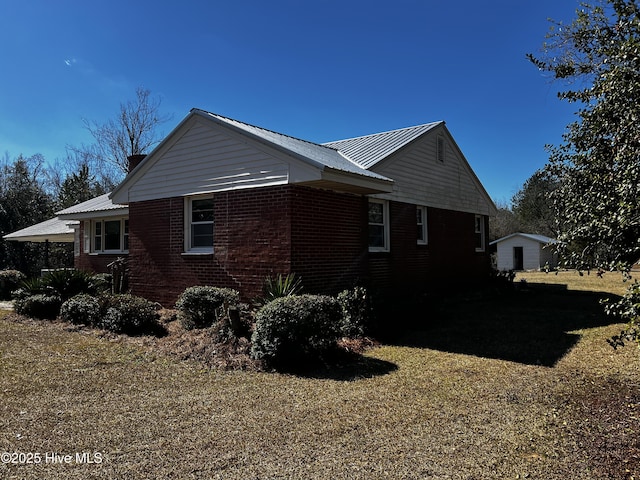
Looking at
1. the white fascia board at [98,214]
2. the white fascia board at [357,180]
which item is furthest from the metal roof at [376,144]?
the white fascia board at [98,214]

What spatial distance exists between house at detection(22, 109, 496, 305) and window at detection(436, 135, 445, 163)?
36 mm

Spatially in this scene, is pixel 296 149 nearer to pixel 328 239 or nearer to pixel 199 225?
pixel 328 239

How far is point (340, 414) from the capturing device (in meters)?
5.11

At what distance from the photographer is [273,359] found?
23.5 ft

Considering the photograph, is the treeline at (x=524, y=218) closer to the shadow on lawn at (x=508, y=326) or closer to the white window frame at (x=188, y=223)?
the shadow on lawn at (x=508, y=326)

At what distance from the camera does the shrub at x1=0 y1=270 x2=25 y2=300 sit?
61.0 feet

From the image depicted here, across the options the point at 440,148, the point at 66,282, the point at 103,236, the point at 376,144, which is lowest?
the point at 66,282

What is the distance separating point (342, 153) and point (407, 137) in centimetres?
221

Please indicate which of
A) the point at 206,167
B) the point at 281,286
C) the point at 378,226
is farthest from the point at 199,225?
the point at 378,226

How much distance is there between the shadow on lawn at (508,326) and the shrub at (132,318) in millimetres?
5362

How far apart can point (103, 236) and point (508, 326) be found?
15322 mm

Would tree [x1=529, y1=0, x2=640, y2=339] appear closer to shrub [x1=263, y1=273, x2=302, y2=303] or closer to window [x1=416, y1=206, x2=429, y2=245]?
shrub [x1=263, y1=273, x2=302, y2=303]

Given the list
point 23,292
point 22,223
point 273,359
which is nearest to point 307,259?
point 273,359

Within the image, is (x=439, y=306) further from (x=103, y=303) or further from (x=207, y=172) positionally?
(x=103, y=303)
